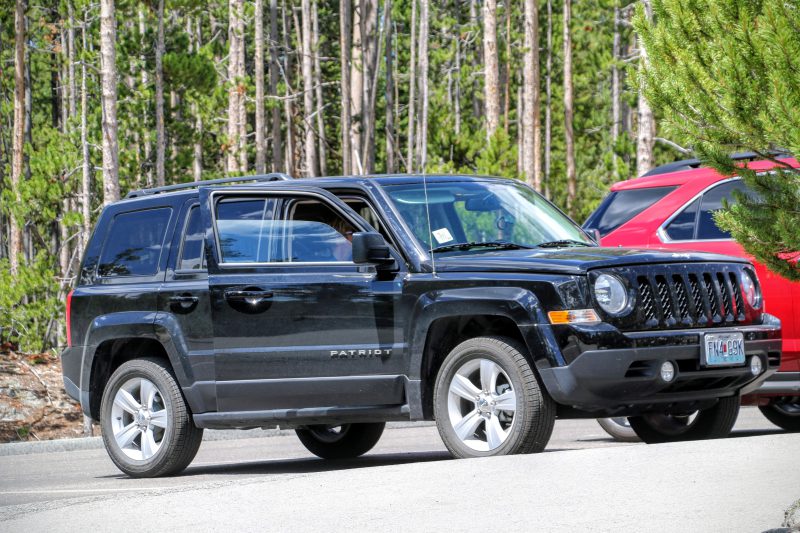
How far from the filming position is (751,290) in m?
8.83

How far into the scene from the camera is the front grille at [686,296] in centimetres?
791

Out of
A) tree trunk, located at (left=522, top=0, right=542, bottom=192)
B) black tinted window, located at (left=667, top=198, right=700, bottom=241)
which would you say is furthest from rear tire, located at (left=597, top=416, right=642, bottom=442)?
tree trunk, located at (left=522, top=0, right=542, bottom=192)

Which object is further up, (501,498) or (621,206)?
(621,206)

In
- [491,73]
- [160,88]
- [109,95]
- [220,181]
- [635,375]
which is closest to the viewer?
[635,375]

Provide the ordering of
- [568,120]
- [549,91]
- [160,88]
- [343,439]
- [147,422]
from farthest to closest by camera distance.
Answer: [549,91]
[568,120]
[160,88]
[343,439]
[147,422]

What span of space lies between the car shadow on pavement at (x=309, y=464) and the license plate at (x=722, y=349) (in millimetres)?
2437

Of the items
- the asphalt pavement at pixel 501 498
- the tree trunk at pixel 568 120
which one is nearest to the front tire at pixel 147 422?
the asphalt pavement at pixel 501 498

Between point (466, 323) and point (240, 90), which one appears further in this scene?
point (240, 90)

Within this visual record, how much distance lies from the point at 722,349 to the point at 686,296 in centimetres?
41

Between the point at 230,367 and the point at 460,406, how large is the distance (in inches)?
70.7

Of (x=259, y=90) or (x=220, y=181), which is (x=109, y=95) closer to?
(x=220, y=181)

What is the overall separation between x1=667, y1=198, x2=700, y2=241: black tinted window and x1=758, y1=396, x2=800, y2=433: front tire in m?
1.61

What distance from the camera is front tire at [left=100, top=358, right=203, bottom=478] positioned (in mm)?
9359

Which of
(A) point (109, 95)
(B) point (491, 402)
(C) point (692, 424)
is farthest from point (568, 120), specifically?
(B) point (491, 402)
